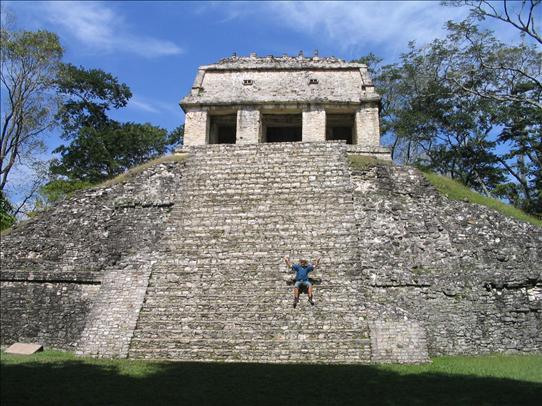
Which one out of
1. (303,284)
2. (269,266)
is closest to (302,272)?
(303,284)

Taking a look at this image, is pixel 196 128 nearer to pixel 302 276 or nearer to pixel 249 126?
pixel 249 126

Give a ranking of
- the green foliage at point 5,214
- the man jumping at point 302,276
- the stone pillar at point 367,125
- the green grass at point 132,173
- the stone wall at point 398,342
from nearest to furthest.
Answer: the stone wall at point 398,342 → the man jumping at point 302,276 → the green grass at point 132,173 → the stone pillar at point 367,125 → the green foliage at point 5,214

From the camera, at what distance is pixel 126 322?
28.6 feet

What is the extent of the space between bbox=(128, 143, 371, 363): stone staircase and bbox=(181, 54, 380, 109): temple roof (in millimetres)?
3196

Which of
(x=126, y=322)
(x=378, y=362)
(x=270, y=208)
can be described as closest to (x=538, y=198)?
(x=270, y=208)

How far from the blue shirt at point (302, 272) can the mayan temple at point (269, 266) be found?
321 millimetres

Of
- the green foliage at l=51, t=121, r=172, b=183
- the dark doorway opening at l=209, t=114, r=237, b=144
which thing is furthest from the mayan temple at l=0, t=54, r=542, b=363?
the green foliage at l=51, t=121, r=172, b=183

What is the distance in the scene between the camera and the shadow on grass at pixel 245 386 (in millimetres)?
5125

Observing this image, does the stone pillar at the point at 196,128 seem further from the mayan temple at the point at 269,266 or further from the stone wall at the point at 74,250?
the stone wall at the point at 74,250

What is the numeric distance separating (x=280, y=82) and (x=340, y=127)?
2.78m

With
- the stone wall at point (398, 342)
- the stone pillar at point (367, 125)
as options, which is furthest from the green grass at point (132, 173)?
the stone wall at point (398, 342)

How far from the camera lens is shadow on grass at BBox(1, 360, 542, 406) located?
5125 mm

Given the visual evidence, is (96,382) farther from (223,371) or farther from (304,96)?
(304,96)

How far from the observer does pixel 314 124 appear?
16016 millimetres
